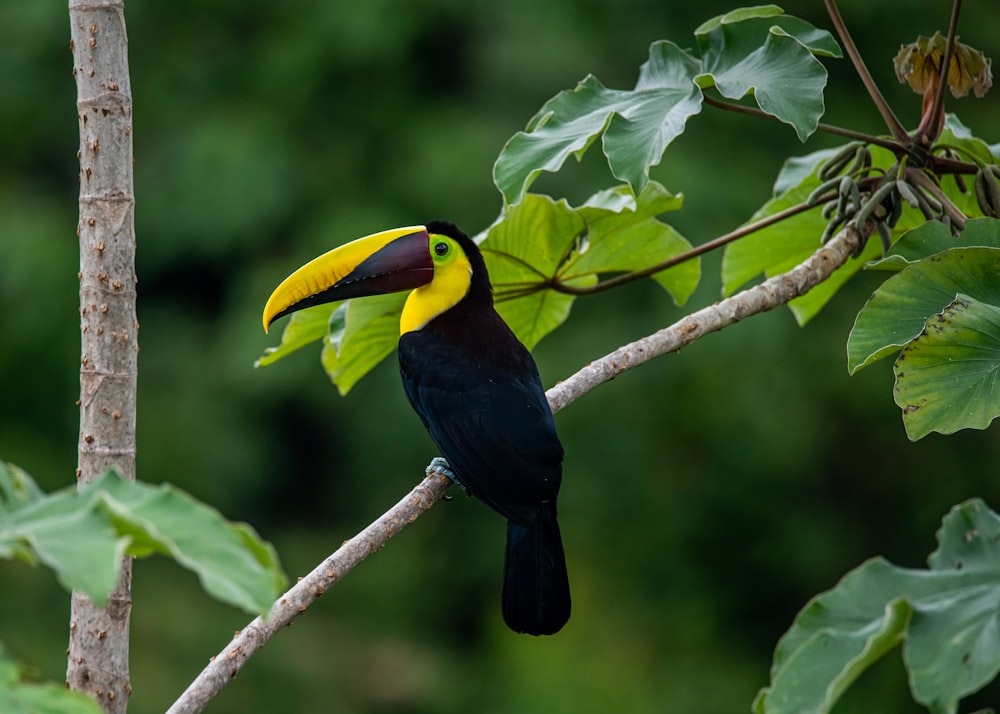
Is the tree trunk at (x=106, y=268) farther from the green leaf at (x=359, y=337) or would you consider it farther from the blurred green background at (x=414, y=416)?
the blurred green background at (x=414, y=416)

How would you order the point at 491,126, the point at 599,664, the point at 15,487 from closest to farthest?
1. the point at 15,487
2. the point at 599,664
3. the point at 491,126

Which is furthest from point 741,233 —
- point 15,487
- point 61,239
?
point 61,239

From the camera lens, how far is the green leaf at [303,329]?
235 centimetres

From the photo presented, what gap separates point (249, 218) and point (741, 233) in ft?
15.9

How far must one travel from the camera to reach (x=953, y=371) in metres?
1.67

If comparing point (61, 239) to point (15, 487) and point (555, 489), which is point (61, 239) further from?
point (15, 487)

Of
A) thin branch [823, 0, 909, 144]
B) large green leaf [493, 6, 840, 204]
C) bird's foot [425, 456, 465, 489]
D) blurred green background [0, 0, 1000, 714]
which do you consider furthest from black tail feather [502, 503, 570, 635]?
blurred green background [0, 0, 1000, 714]

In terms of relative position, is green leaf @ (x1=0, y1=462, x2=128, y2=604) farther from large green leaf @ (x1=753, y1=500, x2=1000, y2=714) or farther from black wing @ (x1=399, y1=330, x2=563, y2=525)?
black wing @ (x1=399, y1=330, x2=563, y2=525)

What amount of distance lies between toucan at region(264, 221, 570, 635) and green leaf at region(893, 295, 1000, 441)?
719 millimetres

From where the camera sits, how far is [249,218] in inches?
261

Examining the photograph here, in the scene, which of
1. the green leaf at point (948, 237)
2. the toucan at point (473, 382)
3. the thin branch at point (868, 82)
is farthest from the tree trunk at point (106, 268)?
the thin branch at point (868, 82)

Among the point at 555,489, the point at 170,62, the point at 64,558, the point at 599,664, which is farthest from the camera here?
the point at 170,62

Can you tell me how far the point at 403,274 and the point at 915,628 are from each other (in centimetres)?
153

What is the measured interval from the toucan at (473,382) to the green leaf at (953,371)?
Answer: 719mm
